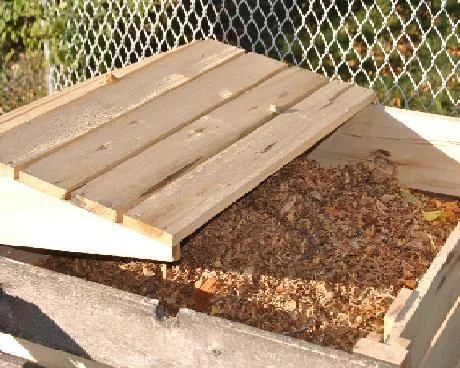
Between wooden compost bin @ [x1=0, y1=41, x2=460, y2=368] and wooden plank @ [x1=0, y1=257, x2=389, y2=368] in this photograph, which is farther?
wooden compost bin @ [x1=0, y1=41, x2=460, y2=368]

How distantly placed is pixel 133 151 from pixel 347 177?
1283mm

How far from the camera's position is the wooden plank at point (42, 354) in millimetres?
3078

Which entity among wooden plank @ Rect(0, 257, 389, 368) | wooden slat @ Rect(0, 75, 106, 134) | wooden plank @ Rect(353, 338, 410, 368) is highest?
wooden slat @ Rect(0, 75, 106, 134)

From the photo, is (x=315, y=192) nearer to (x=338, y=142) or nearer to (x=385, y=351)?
(x=338, y=142)

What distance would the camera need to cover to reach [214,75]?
4.02 metres

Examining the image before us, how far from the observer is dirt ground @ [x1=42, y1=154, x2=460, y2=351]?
11.0 ft

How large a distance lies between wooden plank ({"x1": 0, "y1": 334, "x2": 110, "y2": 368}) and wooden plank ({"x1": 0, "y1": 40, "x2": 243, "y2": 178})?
65cm

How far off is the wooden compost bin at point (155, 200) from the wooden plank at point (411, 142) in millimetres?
15

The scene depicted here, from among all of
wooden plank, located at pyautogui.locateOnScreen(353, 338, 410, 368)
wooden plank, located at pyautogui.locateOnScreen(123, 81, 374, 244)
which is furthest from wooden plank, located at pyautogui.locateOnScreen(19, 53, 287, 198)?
wooden plank, located at pyautogui.locateOnScreen(353, 338, 410, 368)

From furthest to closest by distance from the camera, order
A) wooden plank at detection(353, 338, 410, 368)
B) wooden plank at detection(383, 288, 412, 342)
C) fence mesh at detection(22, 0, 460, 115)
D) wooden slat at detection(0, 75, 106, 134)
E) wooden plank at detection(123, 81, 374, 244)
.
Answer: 1. fence mesh at detection(22, 0, 460, 115)
2. wooden slat at detection(0, 75, 106, 134)
3. wooden plank at detection(123, 81, 374, 244)
4. wooden plank at detection(383, 288, 412, 342)
5. wooden plank at detection(353, 338, 410, 368)

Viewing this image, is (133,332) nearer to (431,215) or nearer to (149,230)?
(149,230)

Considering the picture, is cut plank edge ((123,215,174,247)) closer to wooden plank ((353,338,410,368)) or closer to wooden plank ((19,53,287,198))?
wooden plank ((19,53,287,198))

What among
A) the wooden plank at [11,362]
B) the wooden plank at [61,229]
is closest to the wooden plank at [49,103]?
the wooden plank at [61,229]

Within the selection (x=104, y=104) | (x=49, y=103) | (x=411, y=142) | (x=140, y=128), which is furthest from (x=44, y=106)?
(x=411, y=142)
